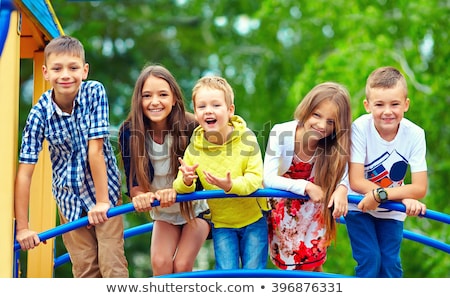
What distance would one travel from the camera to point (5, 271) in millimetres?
4207

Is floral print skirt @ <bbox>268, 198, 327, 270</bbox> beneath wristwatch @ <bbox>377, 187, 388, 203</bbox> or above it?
beneath

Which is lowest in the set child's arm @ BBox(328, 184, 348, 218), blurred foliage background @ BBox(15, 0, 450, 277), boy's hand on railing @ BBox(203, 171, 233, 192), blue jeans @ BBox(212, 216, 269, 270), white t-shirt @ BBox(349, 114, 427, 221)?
blue jeans @ BBox(212, 216, 269, 270)

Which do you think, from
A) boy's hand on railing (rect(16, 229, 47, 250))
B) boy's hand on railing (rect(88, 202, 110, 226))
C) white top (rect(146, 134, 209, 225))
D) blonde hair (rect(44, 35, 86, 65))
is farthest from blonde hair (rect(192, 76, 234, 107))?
boy's hand on railing (rect(16, 229, 47, 250))

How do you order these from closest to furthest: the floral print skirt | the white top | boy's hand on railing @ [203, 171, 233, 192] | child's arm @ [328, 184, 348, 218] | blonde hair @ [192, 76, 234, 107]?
boy's hand on railing @ [203, 171, 233, 192]
child's arm @ [328, 184, 348, 218]
blonde hair @ [192, 76, 234, 107]
the white top
the floral print skirt

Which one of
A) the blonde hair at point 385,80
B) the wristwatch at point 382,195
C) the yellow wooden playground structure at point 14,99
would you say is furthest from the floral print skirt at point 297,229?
the yellow wooden playground structure at point 14,99

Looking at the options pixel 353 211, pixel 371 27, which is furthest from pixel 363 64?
pixel 353 211

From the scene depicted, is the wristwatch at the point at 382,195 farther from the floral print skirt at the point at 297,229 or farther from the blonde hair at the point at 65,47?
the blonde hair at the point at 65,47

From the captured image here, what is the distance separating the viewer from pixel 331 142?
458 cm

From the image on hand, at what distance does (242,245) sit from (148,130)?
0.72 meters

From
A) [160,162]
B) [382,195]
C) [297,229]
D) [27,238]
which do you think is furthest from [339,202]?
[27,238]

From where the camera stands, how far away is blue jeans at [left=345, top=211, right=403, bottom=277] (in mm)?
4555

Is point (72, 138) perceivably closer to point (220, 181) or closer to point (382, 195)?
point (220, 181)

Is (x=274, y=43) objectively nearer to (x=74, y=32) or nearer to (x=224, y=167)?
(x=74, y=32)

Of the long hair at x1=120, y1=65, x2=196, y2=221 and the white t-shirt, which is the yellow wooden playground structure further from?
the white t-shirt
